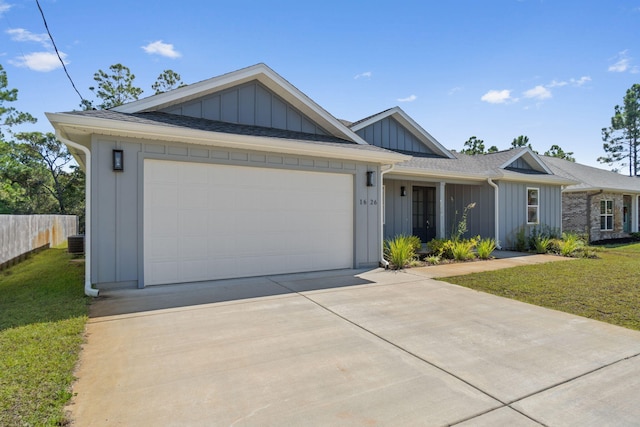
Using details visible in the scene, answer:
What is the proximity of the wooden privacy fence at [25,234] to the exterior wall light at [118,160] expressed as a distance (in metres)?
5.78

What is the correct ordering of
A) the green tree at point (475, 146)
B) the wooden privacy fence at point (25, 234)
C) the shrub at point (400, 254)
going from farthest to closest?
the green tree at point (475, 146), the wooden privacy fence at point (25, 234), the shrub at point (400, 254)

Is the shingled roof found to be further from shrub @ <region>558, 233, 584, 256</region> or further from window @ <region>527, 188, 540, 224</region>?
shrub @ <region>558, 233, 584, 256</region>

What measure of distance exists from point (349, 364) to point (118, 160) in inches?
199

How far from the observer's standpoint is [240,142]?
654 centimetres

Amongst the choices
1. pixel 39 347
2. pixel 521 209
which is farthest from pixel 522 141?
pixel 39 347

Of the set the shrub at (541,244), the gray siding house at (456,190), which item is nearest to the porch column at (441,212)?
the gray siding house at (456,190)

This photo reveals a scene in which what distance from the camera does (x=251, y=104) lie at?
7902 millimetres

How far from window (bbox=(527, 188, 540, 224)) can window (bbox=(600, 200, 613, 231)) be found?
717cm

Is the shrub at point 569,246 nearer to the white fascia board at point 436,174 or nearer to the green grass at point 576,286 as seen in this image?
the green grass at point 576,286

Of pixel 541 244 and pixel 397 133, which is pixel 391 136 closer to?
pixel 397 133

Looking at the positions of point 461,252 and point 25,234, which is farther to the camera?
point 25,234

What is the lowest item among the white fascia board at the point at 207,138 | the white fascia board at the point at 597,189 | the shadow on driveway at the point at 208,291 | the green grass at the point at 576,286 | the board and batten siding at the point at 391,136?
the green grass at the point at 576,286

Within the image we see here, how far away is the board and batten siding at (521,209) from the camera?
12.2 metres

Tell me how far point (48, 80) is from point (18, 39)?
1.55 metres
